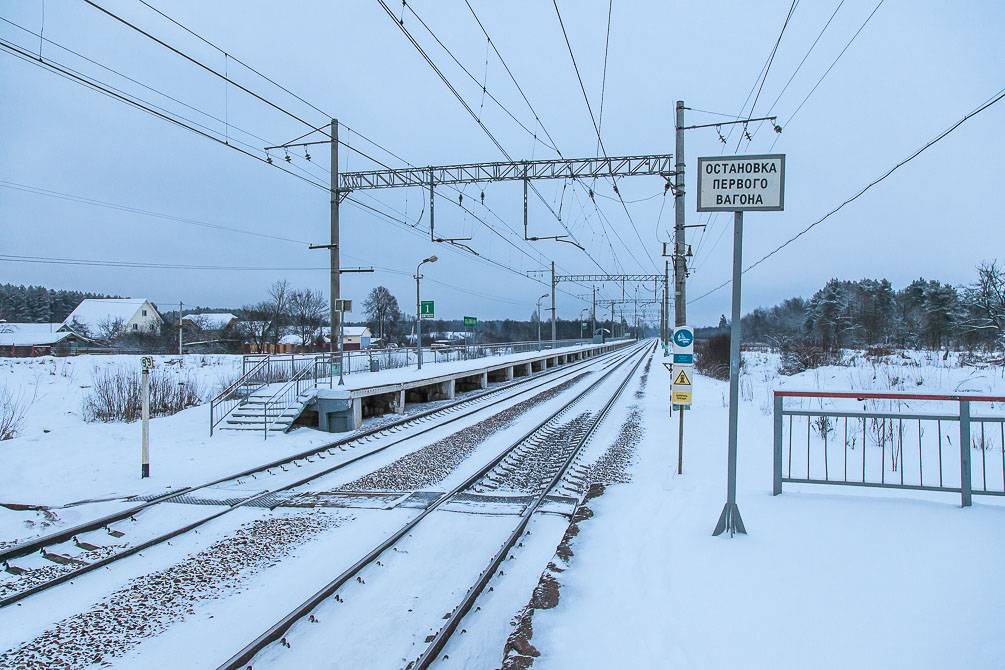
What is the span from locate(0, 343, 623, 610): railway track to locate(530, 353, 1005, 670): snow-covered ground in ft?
14.8

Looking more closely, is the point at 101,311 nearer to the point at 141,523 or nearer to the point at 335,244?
the point at 335,244

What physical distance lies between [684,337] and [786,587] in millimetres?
5603

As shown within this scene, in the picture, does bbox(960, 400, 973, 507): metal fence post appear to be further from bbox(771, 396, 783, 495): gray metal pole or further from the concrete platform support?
the concrete platform support

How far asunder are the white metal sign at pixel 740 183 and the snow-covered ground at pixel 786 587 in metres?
2.97

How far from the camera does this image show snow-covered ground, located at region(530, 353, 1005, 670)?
10.8ft

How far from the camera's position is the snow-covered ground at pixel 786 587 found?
3283 mm

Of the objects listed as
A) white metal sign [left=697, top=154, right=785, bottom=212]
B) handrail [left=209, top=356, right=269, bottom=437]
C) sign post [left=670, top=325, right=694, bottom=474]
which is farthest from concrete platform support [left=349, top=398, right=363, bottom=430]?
white metal sign [left=697, top=154, right=785, bottom=212]

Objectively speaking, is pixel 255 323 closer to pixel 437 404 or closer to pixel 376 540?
pixel 437 404

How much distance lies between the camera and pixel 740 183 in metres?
5.13

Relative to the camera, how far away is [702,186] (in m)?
5.12

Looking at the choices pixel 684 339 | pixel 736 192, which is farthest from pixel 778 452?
pixel 684 339

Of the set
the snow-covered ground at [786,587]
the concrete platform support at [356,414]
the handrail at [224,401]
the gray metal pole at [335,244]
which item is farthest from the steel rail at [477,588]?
the gray metal pole at [335,244]

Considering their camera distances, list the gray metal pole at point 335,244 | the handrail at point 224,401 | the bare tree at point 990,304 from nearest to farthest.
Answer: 1. the handrail at point 224,401
2. the gray metal pole at point 335,244
3. the bare tree at point 990,304

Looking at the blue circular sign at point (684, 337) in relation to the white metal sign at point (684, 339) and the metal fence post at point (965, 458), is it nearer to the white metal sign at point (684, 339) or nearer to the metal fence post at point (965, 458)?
the white metal sign at point (684, 339)
